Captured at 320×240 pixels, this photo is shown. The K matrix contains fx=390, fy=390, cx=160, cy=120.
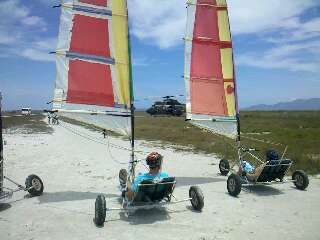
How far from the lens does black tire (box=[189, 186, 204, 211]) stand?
38.2 ft

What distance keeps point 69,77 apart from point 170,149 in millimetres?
15408

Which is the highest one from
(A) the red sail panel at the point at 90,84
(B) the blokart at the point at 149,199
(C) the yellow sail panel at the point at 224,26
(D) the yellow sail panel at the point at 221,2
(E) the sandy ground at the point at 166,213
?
(D) the yellow sail panel at the point at 221,2

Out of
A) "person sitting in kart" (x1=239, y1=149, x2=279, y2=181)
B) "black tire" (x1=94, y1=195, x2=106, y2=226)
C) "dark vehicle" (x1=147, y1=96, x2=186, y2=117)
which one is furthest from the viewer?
"dark vehicle" (x1=147, y1=96, x2=186, y2=117)

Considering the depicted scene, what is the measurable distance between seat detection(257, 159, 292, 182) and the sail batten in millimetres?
5038

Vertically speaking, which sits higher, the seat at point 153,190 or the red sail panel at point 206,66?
the red sail panel at point 206,66

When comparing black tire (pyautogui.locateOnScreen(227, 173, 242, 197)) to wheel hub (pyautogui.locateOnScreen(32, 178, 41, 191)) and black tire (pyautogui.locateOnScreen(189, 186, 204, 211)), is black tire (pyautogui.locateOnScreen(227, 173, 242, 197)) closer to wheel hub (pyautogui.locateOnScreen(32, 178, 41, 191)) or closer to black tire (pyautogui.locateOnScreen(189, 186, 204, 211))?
black tire (pyautogui.locateOnScreen(189, 186, 204, 211))

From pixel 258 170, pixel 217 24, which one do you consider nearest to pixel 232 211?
pixel 258 170

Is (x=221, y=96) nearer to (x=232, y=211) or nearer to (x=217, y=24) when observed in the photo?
(x=217, y=24)

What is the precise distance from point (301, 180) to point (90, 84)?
8.43 m

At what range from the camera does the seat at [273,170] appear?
45.0ft

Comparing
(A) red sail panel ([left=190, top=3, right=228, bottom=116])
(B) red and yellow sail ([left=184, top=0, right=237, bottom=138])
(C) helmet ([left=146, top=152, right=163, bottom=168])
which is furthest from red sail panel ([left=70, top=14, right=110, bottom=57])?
(A) red sail panel ([left=190, top=3, right=228, bottom=116])

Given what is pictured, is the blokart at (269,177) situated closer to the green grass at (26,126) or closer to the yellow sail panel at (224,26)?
the yellow sail panel at (224,26)

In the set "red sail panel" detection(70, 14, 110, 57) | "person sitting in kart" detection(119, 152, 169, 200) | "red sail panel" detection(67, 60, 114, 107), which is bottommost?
"person sitting in kart" detection(119, 152, 169, 200)

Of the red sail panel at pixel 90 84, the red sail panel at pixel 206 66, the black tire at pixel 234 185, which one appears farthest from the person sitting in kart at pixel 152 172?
the red sail panel at pixel 206 66
